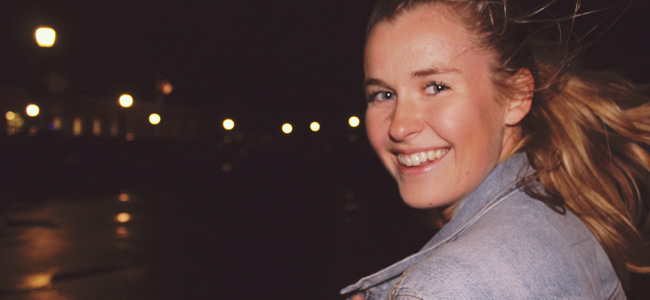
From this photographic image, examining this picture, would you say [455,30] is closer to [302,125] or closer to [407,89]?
[407,89]

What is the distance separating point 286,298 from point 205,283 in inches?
52.5

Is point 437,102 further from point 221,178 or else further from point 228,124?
point 228,124

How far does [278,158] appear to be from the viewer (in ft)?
86.5

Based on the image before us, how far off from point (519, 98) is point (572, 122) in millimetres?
276

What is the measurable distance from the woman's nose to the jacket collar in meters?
0.32

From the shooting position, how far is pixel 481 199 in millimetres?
1613

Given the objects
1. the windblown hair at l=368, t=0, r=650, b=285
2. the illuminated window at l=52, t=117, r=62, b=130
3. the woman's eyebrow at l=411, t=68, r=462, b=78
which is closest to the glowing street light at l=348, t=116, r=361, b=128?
the illuminated window at l=52, t=117, r=62, b=130

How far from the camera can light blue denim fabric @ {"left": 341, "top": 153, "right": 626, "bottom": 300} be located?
109 cm

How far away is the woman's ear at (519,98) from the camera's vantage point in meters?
1.67

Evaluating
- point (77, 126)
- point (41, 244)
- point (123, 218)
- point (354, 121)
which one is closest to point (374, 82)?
point (41, 244)

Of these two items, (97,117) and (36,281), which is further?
(97,117)

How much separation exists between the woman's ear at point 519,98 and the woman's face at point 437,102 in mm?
35

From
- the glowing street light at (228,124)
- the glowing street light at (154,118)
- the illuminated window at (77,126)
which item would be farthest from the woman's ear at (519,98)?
the glowing street light at (228,124)

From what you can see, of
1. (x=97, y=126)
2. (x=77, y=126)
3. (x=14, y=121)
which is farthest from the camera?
(x=97, y=126)
